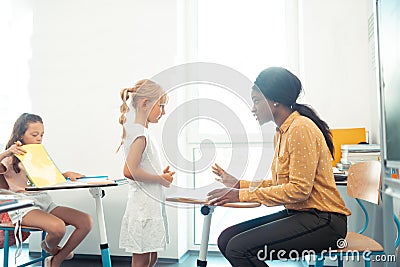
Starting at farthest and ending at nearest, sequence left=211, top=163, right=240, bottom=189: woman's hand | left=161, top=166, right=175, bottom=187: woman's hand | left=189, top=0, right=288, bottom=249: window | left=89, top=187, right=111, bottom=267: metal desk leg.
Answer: left=189, top=0, right=288, bottom=249: window
left=89, top=187, right=111, bottom=267: metal desk leg
left=161, top=166, right=175, bottom=187: woman's hand
left=211, top=163, right=240, bottom=189: woman's hand

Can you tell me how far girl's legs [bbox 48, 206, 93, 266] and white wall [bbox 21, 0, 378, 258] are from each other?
501mm

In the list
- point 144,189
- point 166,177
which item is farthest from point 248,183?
point 144,189

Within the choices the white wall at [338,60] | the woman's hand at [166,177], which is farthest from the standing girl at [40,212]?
the white wall at [338,60]

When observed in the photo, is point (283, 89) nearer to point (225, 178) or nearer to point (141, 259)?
point (225, 178)

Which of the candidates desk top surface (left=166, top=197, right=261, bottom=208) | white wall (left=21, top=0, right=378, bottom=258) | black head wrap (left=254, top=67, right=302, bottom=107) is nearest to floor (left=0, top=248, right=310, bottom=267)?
white wall (left=21, top=0, right=378, bottom=258)

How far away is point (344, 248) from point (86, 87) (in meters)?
2.16

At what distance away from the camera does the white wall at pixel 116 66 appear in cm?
269

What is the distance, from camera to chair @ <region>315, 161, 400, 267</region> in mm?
1475

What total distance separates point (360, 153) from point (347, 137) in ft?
0.91

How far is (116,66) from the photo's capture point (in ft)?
9.61

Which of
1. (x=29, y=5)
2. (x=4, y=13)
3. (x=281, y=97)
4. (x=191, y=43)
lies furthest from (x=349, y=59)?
(x=4, y=13)

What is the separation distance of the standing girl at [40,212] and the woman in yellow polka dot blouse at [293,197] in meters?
1.14

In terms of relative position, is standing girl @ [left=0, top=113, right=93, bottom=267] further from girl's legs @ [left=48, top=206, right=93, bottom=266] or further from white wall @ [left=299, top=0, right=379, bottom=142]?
white wall @ [left=299, top=0, right=379, bottom=142]

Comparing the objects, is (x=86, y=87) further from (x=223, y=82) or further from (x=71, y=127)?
(x=223, y=82)
